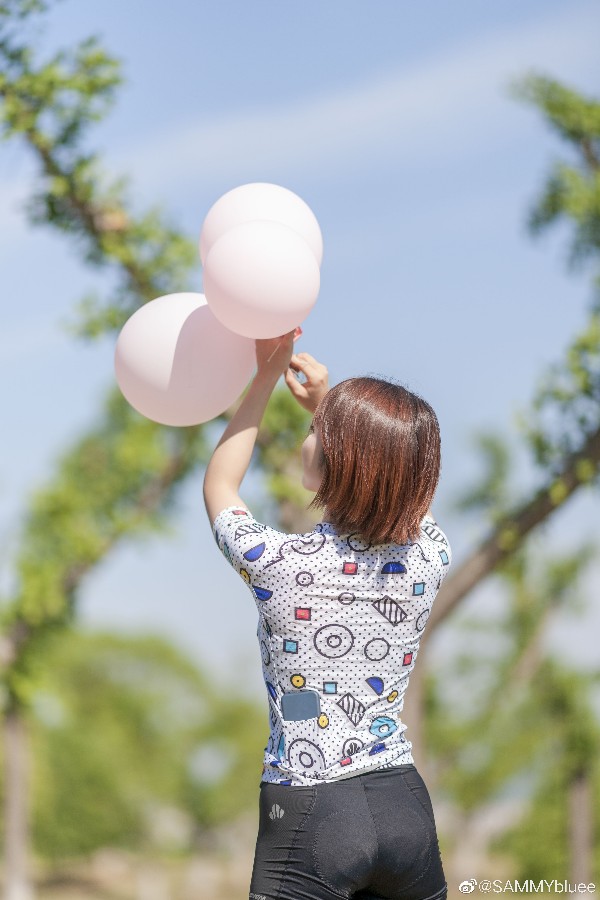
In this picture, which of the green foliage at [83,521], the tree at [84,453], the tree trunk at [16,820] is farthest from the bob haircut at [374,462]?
the tree trunk at [16,820]

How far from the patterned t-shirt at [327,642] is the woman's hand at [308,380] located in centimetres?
37

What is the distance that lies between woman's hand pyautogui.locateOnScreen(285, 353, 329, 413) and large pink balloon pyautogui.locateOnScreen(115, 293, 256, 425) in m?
0.28

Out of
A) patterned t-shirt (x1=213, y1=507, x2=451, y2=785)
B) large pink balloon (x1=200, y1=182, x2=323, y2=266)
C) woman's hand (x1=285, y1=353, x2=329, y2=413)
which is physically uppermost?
large pink balloon (x1=200, y1=182, x2=323, y2=266)

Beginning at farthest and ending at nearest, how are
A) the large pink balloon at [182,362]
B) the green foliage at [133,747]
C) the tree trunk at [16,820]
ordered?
the green foliage at [133,747]
the tree trunk at [16,820]
the large pink balloon at [182,362]

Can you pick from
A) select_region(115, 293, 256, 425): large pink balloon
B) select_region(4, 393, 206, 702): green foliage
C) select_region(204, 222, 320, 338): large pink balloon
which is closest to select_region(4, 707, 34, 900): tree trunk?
select_region(4, 393, 206, 702): green foliage

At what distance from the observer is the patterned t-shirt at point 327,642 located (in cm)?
184

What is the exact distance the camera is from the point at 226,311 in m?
2.28

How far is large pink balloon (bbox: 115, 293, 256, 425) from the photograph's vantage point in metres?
2.45

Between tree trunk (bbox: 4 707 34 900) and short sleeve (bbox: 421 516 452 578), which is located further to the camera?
tree trunk (bbox: 4 707 34 900)

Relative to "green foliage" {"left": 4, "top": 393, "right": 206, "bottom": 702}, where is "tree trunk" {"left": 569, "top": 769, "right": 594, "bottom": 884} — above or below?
below

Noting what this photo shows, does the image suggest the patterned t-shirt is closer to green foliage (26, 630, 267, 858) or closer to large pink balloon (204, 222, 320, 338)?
large pink balloon (204, 222, 320, 338)

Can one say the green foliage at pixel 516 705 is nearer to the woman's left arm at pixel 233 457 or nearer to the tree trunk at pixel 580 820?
the tree trunk at pixel 580 820

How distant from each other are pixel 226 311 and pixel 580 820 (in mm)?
11217

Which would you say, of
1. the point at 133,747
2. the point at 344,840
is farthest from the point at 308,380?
the point at 133,747
